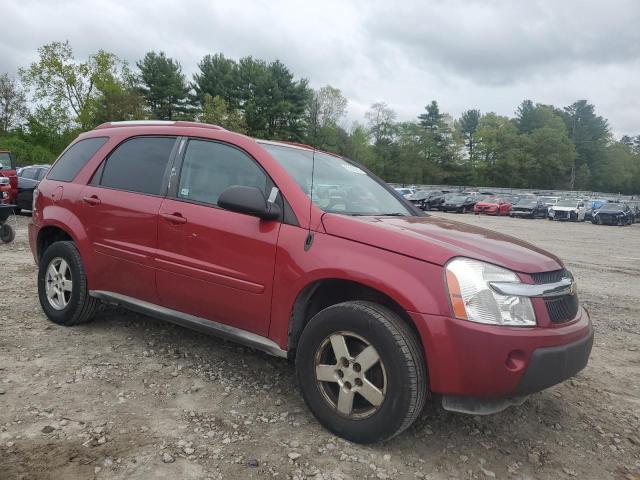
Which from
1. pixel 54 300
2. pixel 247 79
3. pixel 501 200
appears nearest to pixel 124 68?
pixel 247 79

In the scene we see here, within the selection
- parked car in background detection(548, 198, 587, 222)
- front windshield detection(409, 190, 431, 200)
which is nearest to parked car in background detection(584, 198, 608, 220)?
parked car in background detection(548, 198, 587, 222)

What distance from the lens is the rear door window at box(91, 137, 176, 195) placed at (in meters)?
3.85

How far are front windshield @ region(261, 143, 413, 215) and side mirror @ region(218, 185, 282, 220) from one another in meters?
0.32

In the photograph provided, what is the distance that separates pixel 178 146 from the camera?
3.81 meters

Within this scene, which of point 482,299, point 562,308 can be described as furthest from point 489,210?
point 482,299

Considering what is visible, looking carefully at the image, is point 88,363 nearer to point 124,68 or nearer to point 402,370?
point 402,370

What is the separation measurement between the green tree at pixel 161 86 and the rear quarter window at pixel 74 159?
49557mm

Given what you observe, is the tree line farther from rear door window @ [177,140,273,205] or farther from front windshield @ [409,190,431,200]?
rear door window @ [177,140,273,205]

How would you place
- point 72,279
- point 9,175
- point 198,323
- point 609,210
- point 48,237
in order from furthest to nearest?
point 609,210, point 9,175, point 48,237, point 72,279, point 198,323

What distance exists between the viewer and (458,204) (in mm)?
37812

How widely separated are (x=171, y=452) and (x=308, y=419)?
2.74ft

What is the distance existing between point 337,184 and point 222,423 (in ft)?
5.89

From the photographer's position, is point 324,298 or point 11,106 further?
point 11,106

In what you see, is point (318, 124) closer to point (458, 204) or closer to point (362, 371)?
point (458, 204)
